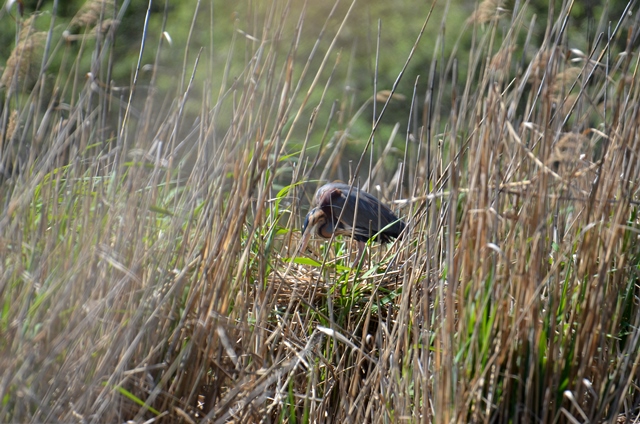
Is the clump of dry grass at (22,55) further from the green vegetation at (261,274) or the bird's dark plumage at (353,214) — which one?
→ the bird's dark plumage at (353,214)

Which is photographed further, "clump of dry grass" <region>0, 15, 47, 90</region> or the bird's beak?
the bird's beak

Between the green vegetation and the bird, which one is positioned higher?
the green vegetation

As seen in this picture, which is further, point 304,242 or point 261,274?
point 304,242

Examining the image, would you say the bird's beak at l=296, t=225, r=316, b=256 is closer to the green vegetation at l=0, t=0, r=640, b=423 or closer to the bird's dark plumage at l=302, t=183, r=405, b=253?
the bird's dark plumage at l=302, t=183, r=405, b=253

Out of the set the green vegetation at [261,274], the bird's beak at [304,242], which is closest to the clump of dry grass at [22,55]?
the green vegetation at [261,274]

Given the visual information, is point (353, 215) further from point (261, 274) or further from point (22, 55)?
point (22, 55)

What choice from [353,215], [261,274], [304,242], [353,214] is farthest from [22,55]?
[353,214]

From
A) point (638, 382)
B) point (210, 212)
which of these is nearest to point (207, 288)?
point (210, 212)

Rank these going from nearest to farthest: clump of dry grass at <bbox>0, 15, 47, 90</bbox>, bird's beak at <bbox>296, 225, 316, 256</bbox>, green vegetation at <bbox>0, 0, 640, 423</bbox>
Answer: green vegetation at <bbox>0, 0, 640, 423</bbox> → clump of dry grass at <bbox>0, 15, 47, 90</bbox> → bird's beak at <bbox>296, 225, 316, 256</bbox>

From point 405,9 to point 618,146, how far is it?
6188mm

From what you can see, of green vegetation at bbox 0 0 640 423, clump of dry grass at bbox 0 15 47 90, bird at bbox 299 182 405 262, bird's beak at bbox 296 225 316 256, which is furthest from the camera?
bird at bbox 299 182 405 262

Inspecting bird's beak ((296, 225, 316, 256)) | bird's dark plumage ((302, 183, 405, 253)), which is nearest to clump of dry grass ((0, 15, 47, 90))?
bird's beak ((296, 225, 316, 256))

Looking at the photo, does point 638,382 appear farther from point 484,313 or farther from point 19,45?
point 19,45

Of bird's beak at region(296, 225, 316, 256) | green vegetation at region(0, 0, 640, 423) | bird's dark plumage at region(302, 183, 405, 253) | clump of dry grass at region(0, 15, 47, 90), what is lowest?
bird's dark plumage at region(302, 183, 405, 253)
